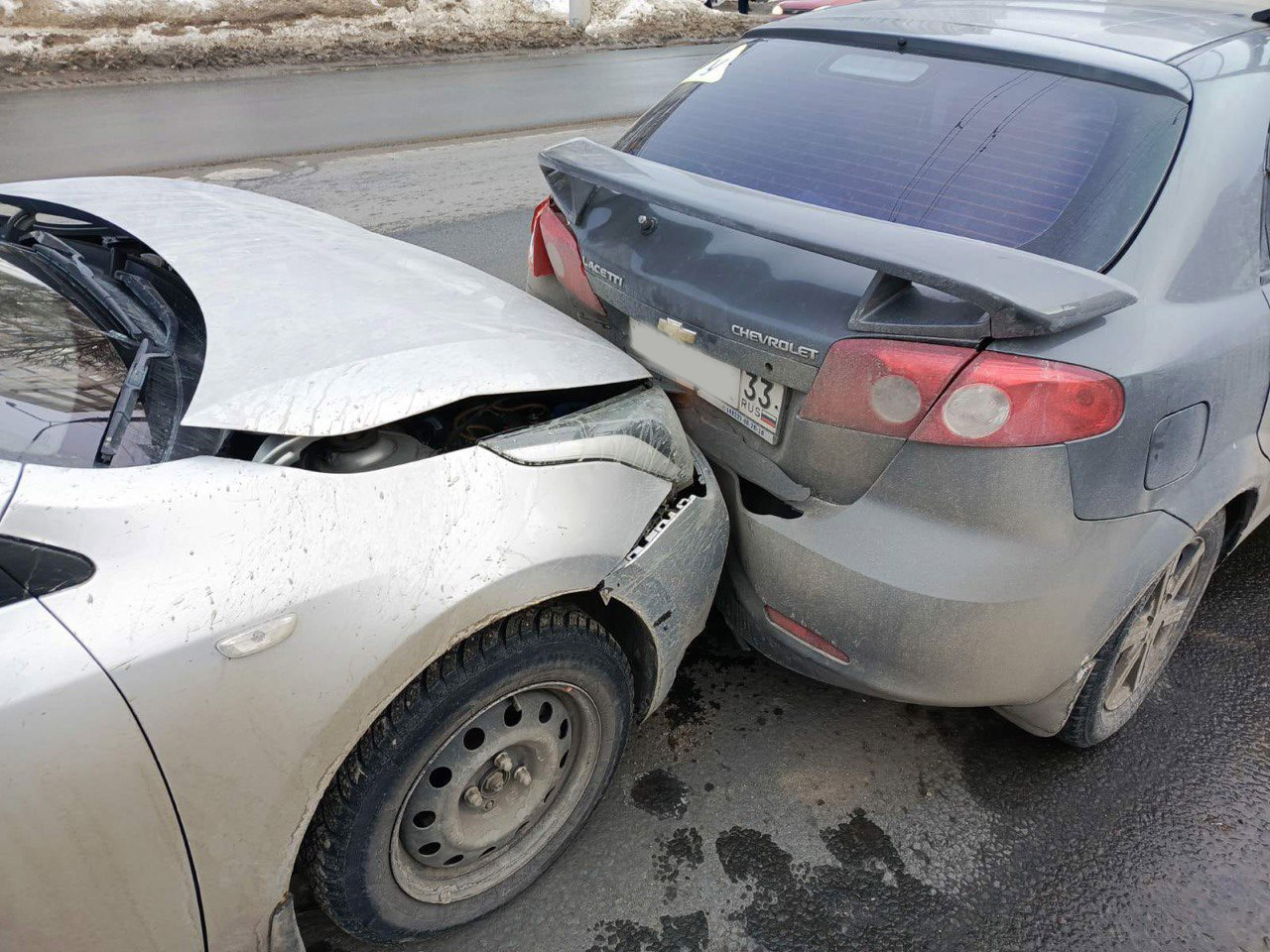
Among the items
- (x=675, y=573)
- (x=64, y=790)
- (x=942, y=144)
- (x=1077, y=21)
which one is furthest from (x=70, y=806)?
(x=1077, y=21)

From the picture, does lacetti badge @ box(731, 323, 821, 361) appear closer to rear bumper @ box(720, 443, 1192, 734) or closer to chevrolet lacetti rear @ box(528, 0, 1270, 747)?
chevrolet lacetti rear @ box(528, 0, 1270, 747)

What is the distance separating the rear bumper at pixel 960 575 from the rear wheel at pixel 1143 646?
0.51ft

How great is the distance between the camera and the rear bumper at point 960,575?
1756 millimetres

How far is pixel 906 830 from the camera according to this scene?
2.16 meters

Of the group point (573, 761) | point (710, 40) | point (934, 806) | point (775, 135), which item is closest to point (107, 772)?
point (573, 761)

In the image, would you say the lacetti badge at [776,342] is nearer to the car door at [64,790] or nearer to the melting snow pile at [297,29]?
the car door at [64,790]

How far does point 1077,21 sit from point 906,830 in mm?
2209

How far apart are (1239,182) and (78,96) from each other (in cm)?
1193

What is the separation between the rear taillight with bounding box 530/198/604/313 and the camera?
247 cm

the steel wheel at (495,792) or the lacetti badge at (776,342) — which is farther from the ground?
the lacetti badge at (776,342)

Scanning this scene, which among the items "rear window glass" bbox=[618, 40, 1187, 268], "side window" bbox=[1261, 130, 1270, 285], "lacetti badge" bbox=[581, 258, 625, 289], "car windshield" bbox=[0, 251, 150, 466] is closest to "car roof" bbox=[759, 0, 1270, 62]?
"rear window glass" bbox=[618, 40, 1187, 268]

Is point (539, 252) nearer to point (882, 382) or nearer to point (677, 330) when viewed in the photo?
point (677, 330)

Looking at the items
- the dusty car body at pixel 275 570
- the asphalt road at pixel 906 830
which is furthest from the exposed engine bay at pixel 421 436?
the asphalt road at pixel 906 830

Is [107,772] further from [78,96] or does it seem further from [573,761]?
[78,96]
